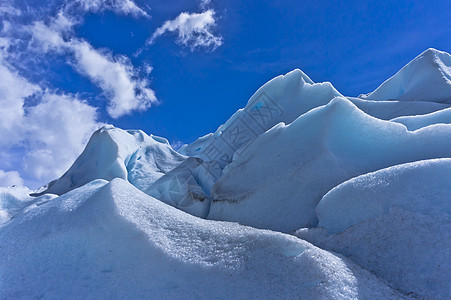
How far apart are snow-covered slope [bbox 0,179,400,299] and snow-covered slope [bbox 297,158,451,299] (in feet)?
0.85

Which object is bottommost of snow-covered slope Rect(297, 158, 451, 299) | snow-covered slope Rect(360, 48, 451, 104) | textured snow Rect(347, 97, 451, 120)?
snow-covered slope Rect(297, 158, 451, 299)

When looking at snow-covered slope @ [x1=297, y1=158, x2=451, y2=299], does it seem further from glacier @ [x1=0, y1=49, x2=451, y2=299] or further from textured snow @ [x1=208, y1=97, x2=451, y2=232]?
textured snow @ [x1=208, y1=97, x2=451, y2=232]

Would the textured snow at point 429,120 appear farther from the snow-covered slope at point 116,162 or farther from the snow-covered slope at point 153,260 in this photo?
the snow-covered slope at point 116,162

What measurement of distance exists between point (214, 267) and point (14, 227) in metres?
2.80

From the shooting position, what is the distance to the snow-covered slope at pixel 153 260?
2439 millimetres

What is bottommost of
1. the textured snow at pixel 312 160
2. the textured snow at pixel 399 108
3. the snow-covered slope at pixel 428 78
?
the textured snow at pixel 312 160

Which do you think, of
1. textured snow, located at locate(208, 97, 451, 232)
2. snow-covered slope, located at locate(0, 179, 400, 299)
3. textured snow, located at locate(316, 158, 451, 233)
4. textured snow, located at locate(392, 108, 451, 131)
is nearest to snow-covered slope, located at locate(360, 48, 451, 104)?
textured snow, located at locate(392, 108, 451, 131)

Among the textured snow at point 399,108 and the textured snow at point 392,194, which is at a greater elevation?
the textured snow at point 399,108

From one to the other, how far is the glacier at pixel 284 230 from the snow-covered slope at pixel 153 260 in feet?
0.04

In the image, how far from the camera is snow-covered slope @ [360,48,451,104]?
26.8 feet

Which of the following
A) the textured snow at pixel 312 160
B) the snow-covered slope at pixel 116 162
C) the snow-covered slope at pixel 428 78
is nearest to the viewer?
the textured snow at pixel 312 160

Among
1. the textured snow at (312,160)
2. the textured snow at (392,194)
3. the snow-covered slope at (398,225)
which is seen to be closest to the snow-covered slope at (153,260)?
the snow-covered slope at (398,225)

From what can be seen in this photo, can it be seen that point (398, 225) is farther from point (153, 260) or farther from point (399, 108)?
point (399, 108)

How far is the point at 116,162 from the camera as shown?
1017 cm
